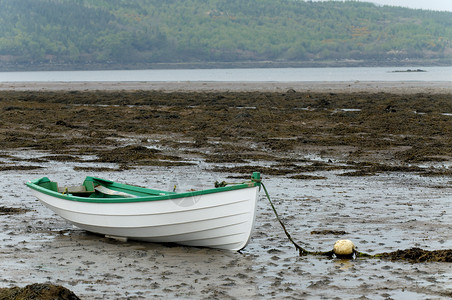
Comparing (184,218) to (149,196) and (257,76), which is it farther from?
(257,76)

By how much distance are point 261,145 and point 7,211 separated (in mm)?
10859

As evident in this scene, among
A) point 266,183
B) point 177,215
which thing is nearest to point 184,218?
point 177,215

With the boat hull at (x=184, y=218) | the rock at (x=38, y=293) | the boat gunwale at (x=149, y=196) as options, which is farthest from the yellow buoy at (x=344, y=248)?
the rock at (x=38, y=293)

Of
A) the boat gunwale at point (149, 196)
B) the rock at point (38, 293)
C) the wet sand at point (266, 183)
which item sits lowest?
the wet sand at point (266, 183)

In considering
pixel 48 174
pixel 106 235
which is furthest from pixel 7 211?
pixel 48 174

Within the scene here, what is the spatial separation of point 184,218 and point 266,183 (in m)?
6.07

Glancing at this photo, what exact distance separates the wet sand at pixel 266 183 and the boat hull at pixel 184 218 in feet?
0.68

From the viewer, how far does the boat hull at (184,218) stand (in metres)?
10.1

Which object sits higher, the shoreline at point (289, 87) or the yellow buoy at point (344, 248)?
the shoreline at point (289, 87)

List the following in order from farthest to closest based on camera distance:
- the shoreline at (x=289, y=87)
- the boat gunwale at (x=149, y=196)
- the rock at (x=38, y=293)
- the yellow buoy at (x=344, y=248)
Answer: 1. the shoreline at (x=289, y=87)
2. the yellow buoy at (x=344, y=248)
3. the boat gunwale at (x=149, y=196)
4. the rock at (x=38, y=293)

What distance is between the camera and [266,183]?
16.3 meters

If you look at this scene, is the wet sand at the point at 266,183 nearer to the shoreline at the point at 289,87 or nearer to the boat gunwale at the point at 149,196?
the boat gunwale at the point at 149,196

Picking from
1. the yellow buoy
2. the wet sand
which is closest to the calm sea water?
the wet sand

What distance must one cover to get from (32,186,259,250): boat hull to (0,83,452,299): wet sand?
209mm
